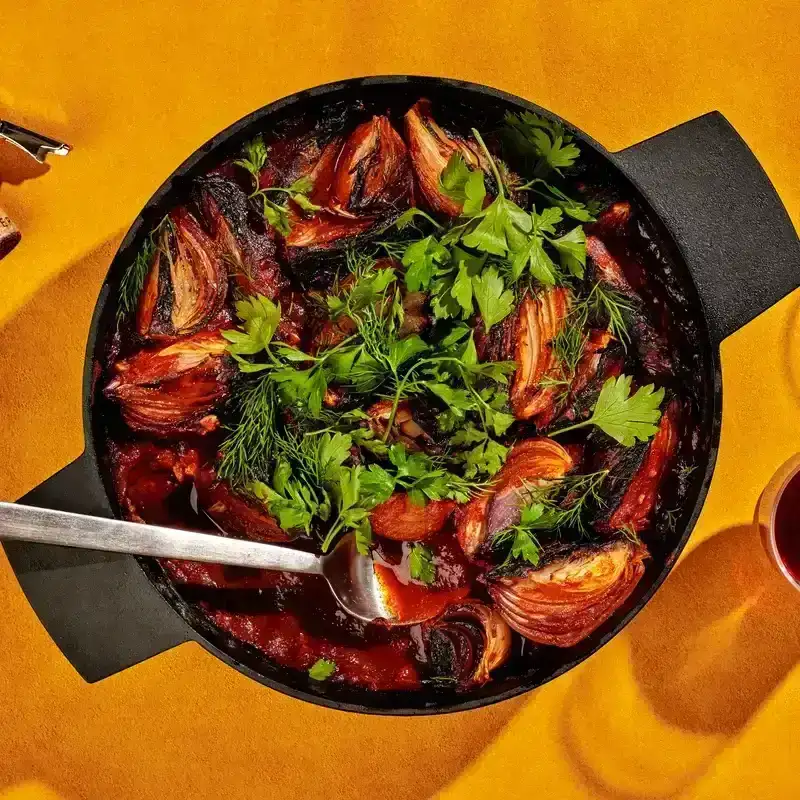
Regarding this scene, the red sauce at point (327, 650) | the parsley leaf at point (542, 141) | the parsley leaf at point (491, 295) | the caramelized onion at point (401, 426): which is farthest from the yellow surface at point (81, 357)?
the caramelized onion at point (401, 426)

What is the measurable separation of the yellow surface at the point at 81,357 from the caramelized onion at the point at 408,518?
1.58 ft

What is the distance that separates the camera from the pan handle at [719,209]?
60.7 inches

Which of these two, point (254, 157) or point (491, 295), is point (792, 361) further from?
point (254, 157)

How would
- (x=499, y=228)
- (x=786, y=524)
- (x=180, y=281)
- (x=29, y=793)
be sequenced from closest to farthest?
(x=499, y=228)
(x=180, y=281)
(x=786, y=524)
(x=29, y=793)

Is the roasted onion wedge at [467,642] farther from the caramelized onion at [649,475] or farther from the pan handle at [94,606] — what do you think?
the pan handle at [94,606]

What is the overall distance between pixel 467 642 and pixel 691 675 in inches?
22.2

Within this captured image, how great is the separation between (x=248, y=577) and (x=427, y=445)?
0.46 m

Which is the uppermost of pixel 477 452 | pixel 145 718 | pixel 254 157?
pixel 254 157

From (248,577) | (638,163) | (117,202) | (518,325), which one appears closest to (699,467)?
(518,325)

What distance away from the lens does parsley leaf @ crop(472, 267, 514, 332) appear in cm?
152

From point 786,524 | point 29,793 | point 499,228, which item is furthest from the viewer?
point 29,793

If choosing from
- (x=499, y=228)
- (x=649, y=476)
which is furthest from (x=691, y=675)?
(x=499, y=228)

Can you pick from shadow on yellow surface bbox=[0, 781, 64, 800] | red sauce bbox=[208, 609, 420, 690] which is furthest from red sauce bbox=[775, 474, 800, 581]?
shadow on yellow surface bbox=[0, 781, 64, 800]

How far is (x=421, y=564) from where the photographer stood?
5.47 feet
